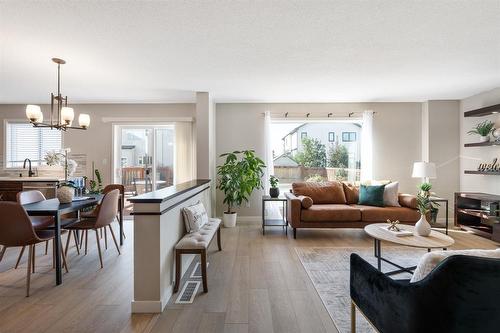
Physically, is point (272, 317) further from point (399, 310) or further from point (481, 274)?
point (481, 274)

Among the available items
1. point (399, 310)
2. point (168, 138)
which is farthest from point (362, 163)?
point (399, 310)

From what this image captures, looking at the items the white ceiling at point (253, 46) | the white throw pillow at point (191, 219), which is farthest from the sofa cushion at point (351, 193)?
the white throw pillow at point (191, 219)

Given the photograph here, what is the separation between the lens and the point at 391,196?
451 cm

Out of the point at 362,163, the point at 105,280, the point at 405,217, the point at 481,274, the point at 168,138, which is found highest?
the point at 168,138

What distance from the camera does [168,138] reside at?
18.7 ft

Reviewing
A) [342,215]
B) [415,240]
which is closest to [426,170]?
[342,215]

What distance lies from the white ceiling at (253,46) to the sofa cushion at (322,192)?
5.62ft

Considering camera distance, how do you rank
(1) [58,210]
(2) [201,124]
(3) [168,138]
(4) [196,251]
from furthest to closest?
(3) [168,138] < (2) [201,124] < (1) [58,210] < (4) [196,251]

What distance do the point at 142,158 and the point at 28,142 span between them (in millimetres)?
2427

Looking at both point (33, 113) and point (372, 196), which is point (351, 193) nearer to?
point (372, 196)

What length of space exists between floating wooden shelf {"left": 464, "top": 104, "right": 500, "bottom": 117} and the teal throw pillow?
2.02m

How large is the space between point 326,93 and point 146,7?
345cm

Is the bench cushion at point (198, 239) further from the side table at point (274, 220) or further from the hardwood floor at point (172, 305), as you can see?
the side table at point (274, 220)

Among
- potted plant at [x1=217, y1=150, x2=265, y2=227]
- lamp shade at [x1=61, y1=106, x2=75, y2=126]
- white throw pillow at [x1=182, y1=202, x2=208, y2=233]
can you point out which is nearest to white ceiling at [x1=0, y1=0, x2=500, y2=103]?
lamp shade at [x1=61, y1=106, x2=75, y2=126]
